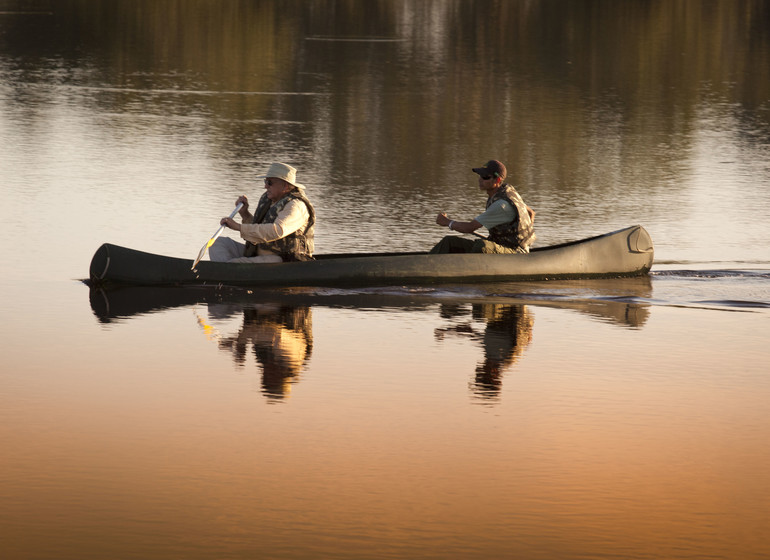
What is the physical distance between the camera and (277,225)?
45.8 feet

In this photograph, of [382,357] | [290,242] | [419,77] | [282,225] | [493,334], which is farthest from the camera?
[419,77]

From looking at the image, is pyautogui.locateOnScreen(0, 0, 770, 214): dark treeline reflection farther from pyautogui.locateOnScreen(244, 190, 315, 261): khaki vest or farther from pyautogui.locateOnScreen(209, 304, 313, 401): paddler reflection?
pyautogui.locateOnScreen(209, 304, 313, 401): paddler reflection

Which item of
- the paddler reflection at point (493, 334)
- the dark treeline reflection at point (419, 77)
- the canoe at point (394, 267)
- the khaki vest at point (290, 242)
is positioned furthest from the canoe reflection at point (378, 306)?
the dark treeline reflection at point (419, 77)

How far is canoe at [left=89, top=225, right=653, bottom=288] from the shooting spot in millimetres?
13898

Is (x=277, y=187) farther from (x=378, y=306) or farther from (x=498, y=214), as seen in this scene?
(x=498, y=214)

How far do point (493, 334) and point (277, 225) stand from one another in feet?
8.28

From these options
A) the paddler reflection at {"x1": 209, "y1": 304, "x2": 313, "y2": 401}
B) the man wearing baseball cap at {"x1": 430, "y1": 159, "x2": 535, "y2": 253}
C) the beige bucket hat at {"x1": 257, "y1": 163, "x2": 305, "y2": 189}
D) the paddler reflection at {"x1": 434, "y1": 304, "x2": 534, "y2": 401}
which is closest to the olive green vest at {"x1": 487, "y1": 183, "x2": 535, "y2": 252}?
the man wearing baseball cap at {"x1": 430, "y1": 159, "x2": 535, "y2": 253}

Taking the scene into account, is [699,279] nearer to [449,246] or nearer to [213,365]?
[449,246]

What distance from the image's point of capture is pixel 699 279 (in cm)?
1495

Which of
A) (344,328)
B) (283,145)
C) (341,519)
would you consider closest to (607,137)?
(283,145)

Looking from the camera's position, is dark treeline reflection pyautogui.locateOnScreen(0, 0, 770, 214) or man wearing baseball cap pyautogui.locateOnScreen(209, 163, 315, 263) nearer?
man wearing baseball cap pyautogui.locateOnScreen(209, 163, 315, 263)

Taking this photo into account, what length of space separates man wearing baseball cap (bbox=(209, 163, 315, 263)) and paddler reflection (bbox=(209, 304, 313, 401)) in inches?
34.4

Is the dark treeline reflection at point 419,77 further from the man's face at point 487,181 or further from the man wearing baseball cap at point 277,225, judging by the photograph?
the man wearing baseball cap at point 277,225

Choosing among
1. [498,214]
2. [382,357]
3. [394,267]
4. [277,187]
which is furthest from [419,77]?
[382,357]
